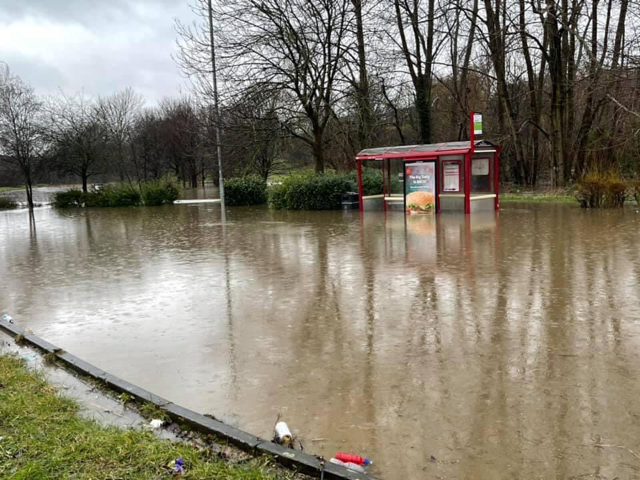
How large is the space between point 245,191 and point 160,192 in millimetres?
6225

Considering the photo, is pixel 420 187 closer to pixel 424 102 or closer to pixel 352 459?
pixel 424 102

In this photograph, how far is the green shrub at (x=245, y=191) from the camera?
2733 cm

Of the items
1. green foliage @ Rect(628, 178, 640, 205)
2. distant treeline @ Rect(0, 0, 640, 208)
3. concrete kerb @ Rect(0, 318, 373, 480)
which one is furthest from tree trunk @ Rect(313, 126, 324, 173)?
concrete kerb @ Rect(0, 318, 373, 480)

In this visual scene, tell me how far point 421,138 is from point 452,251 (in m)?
19.8

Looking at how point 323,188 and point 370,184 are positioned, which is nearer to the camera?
point 370,184

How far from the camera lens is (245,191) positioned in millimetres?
27359

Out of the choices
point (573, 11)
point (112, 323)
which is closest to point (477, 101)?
point (573, 11)

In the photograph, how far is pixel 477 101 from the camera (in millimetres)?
32188

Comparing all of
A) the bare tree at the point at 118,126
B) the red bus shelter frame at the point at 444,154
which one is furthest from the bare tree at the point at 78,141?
the red bus shelter frame at the point at 444,154

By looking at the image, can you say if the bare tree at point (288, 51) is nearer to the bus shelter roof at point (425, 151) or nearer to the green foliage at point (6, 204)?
the bus shelter roof at point (425, 151)

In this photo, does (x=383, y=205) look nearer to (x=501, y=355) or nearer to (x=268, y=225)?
(x=268, y=225)

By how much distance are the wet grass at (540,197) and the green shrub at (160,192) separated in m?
18.0

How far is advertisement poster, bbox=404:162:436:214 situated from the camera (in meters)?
18.6

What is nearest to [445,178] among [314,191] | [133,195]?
[314,191]
